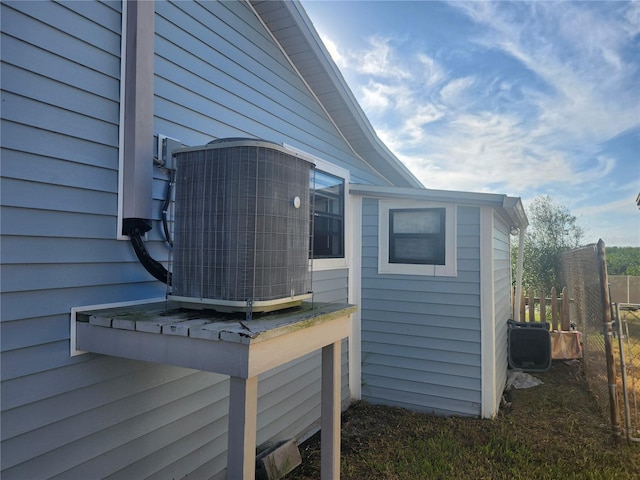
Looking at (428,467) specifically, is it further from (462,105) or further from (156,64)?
(462,105)

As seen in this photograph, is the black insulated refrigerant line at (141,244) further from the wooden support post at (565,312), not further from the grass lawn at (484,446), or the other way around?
the wooden support post at (565,312)

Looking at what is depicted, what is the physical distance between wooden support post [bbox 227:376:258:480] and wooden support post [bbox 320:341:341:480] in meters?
0.82

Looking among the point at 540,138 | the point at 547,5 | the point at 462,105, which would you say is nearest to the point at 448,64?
the point at 462,105

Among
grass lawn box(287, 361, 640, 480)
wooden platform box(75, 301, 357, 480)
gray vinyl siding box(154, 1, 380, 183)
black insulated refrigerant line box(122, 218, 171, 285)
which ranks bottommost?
grass lawn box(287, 361, 640, 480)

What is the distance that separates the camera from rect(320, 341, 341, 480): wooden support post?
7.84 ft

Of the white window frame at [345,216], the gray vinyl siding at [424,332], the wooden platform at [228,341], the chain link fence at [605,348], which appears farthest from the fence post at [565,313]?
the wooden platform at [228,341]

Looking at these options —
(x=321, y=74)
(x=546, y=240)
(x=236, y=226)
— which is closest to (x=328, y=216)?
(x=321, y=74)

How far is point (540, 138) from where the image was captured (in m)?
14.3

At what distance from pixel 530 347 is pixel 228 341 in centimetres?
557

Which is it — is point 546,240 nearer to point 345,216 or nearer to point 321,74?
point 345,216

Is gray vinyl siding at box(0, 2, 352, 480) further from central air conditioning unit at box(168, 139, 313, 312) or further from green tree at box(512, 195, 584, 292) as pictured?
green tree at box(512, 195, 584, 292)

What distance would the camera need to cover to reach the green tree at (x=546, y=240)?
39.2ft

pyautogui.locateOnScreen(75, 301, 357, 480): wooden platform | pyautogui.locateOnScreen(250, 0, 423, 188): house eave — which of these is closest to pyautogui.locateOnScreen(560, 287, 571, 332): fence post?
pyautogui.locateOnScreen(250, 0, 423, 188): house eave

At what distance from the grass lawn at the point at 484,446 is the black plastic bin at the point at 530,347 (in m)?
0.79
